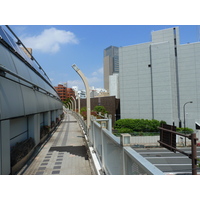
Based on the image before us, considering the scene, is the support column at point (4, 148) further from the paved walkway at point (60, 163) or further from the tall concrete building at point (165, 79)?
the tall concrete building at point (165, 79)

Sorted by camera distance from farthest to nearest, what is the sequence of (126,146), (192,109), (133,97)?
(133,97)
(192,109)
(126,146)

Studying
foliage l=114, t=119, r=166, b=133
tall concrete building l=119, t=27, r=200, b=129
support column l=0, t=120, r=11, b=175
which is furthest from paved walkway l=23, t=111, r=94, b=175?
tall concrete building l=119, t=27, r=200, b=129

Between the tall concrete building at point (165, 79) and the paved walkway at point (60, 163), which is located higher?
the tall concrete building at point (165, 79)

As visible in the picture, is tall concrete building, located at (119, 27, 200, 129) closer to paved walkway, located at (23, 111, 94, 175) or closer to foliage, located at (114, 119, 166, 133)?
foliage, located at (114, 119, 166, 133)

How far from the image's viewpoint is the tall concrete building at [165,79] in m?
36.9

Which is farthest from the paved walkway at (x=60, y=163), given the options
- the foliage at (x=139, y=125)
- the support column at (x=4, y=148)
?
the foliage at (x=139, y=125)

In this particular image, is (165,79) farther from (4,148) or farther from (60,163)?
(4,148)

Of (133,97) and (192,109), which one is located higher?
(133,97)

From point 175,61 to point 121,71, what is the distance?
1255 cm

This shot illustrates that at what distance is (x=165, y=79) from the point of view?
37.2 meters

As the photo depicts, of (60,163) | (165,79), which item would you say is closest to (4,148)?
(60,163)

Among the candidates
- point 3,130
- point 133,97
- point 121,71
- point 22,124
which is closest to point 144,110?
point 133,97

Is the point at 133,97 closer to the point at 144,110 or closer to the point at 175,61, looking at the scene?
the point at 144,110

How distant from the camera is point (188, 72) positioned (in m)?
37.6
